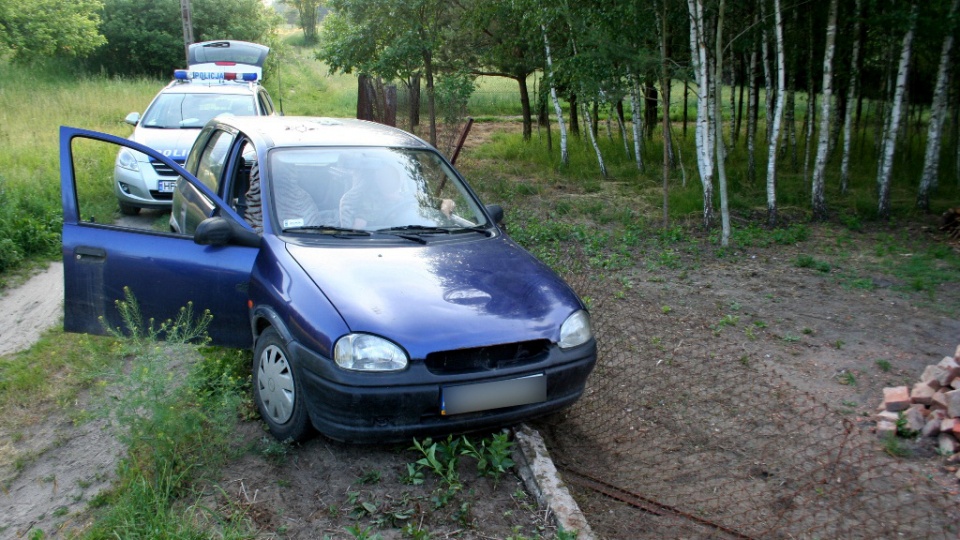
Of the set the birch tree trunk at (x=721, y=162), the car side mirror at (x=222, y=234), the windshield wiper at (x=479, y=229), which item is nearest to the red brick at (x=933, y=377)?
the windshield wiper at (x=479, y=229)

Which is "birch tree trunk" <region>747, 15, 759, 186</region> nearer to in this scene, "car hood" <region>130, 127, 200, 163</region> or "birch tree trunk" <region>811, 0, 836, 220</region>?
"birch tree trunk" <region>811, 0, 836, 220</region>

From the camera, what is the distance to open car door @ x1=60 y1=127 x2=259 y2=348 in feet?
14.5

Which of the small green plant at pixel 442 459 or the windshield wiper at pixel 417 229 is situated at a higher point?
the windshield wiper at pixel 417 229

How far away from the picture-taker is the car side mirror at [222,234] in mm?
4262

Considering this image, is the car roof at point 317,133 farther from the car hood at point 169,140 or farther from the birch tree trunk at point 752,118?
the birch tree trunk at point 752,118

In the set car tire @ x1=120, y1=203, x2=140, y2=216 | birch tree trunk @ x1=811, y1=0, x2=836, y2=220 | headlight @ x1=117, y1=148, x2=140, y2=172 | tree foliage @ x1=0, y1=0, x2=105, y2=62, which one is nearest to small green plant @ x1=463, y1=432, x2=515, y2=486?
headlight @ x1=117, y1=148, x2=140, y2=172

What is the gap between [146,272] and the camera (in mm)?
4496

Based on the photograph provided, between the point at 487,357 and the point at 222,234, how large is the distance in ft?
5.74

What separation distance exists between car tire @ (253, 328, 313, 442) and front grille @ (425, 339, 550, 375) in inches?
28.8

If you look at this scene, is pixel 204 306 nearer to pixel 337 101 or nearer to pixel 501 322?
pixel 501 322

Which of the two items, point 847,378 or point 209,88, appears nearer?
point 847,378

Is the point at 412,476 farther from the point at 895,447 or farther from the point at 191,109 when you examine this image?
the point at 191,109

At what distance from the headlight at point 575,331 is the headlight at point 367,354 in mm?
900

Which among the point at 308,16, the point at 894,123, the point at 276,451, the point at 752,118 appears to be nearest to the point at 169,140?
the point at 276,451
